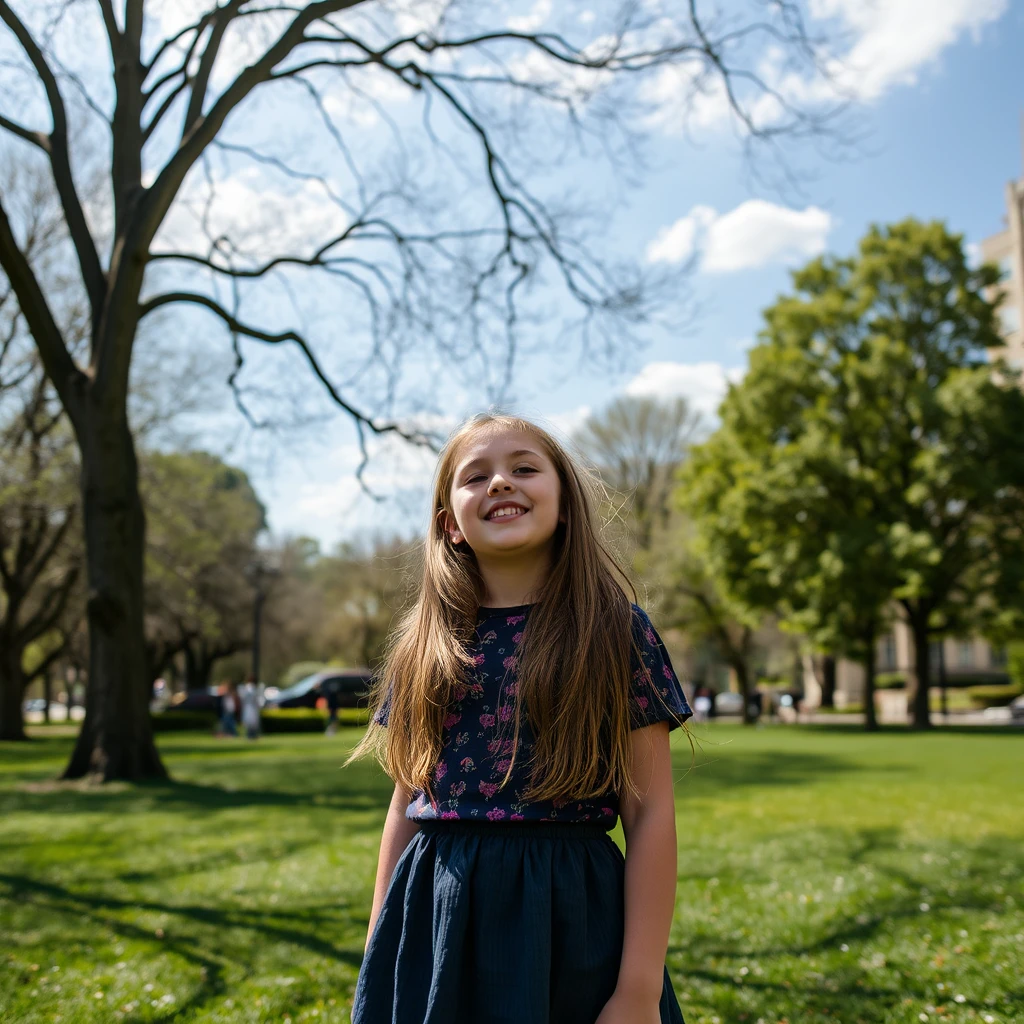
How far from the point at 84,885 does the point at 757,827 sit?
6.09 metres

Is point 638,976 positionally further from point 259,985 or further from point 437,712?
point 259,985

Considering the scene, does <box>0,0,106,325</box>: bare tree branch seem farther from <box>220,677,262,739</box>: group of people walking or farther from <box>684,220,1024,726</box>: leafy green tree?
<box>684,220,1024,726</box>: leafy green tree

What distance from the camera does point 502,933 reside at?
78.9 inches

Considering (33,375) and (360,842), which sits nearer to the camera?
(360,842)

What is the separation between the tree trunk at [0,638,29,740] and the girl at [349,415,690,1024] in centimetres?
2860

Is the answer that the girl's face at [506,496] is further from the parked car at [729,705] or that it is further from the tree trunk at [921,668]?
the parked car at [729,705]

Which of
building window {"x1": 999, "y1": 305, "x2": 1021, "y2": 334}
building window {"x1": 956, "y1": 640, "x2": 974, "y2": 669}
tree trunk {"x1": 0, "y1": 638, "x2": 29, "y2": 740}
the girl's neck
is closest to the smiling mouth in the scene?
the girl's neck

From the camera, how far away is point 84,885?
→ 6770mm

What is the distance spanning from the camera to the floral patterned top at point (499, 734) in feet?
6.98

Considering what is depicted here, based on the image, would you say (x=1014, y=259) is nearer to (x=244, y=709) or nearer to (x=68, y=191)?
(x=244, y=709)

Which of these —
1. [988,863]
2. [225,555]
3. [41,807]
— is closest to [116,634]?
[41,807]

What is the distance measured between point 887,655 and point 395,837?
71.8 metres

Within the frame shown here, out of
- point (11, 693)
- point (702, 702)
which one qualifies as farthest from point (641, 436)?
point (11, 693)

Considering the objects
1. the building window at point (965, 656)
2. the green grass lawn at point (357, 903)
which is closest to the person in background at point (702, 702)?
the green grass lawn at point (357, 903)
